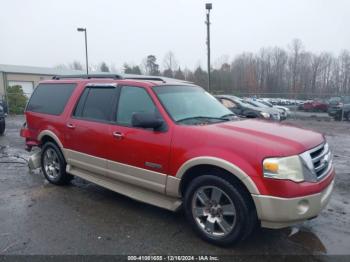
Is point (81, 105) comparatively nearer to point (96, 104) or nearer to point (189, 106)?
point (96, 104)

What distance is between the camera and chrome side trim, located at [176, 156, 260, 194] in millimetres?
3205

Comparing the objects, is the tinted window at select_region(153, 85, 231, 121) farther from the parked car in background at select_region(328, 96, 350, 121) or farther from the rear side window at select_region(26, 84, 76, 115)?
the parked car in background at select_region(328, 96, 350, 121)

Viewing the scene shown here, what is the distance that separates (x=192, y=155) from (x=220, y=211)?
709mm

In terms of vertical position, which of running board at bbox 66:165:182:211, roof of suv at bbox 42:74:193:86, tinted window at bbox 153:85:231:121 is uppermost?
roof of suv at bbox 42:74:193:86

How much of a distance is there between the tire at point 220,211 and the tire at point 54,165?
276cm

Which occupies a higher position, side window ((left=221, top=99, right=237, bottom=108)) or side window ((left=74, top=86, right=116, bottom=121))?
side window ((left=74, top=86, right=116, bottom=121))

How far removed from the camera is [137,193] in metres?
4.27

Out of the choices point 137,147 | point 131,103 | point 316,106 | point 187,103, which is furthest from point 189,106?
point 316,106

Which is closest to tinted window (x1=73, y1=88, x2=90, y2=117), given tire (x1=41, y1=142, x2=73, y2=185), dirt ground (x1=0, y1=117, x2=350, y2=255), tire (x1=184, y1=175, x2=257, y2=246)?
tire (x1=41, y1=142, x2=73, y2=185)

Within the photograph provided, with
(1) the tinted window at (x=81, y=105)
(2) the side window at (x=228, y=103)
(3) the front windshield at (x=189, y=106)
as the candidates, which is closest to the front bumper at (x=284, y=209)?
(3) the front windshield at (x=189, y=106)

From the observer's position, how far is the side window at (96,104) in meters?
4.66

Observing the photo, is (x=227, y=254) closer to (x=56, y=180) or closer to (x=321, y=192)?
(x=321, y=192)

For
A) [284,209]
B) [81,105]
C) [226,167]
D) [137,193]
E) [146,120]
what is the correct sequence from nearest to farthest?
[284,209] → [226,167] → [146,120] → [137,193] → [81,105]

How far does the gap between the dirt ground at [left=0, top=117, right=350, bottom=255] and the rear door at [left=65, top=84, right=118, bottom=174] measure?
2.01 feet
